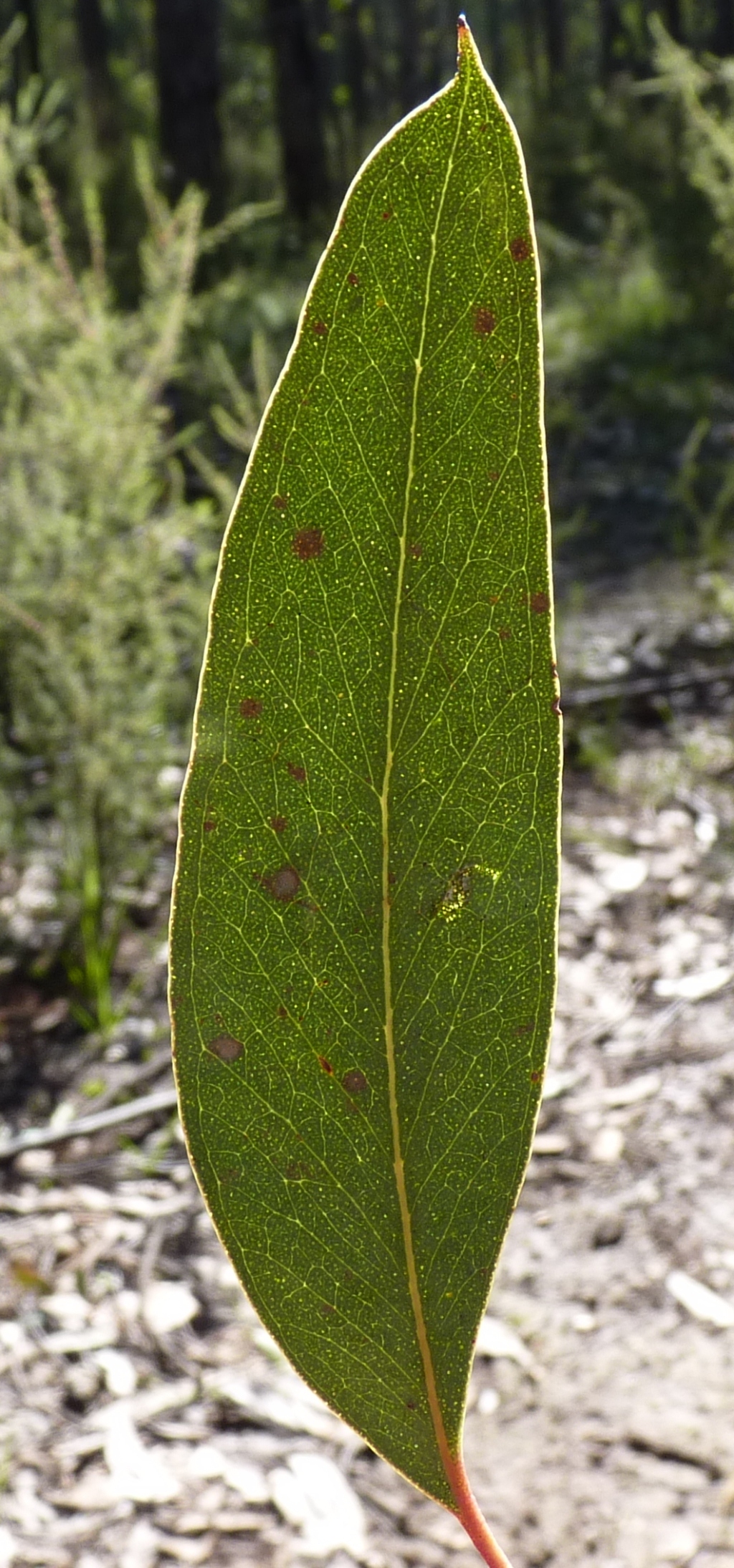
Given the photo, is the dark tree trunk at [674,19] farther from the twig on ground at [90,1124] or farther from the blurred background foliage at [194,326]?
the twig on ground at [90,1124]

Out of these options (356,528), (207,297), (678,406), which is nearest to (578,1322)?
(356,528)

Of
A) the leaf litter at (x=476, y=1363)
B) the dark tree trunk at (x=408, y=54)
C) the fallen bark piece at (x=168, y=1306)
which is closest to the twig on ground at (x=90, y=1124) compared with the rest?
the leaf litter at (x=476, y=1363)

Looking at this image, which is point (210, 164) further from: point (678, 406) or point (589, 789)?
point (589, 789)

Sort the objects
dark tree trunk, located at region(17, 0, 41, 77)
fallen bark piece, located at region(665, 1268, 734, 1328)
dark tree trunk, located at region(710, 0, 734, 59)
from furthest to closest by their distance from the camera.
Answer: dark tree trunk, located at region(710, 0, 734, 59), dark tree trunk, located at region(17, 0, 41, 77), fallen bark piece, located at region(665, 1268, 734, 1328)

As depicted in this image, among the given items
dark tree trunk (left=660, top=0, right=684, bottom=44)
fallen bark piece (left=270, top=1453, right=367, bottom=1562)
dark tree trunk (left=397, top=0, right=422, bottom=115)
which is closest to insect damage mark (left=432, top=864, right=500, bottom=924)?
fallen bark piece (left=270, top=1453, right=367, bottom=1562)

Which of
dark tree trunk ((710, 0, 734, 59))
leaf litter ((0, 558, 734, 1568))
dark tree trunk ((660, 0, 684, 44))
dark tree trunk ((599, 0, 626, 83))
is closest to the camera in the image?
leaf litter ((0, 558, 734, 1568))

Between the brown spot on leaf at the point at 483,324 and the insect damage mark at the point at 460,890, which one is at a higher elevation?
the brown spot on leaf at the point at 483,324

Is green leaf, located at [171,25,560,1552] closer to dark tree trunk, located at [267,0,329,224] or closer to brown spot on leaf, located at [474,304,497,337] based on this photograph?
brown spot on leaf, located at [474,304,497,337]

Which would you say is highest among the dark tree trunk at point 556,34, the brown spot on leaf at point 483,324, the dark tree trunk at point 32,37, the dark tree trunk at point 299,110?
the dark tree trunk at point 556,34
